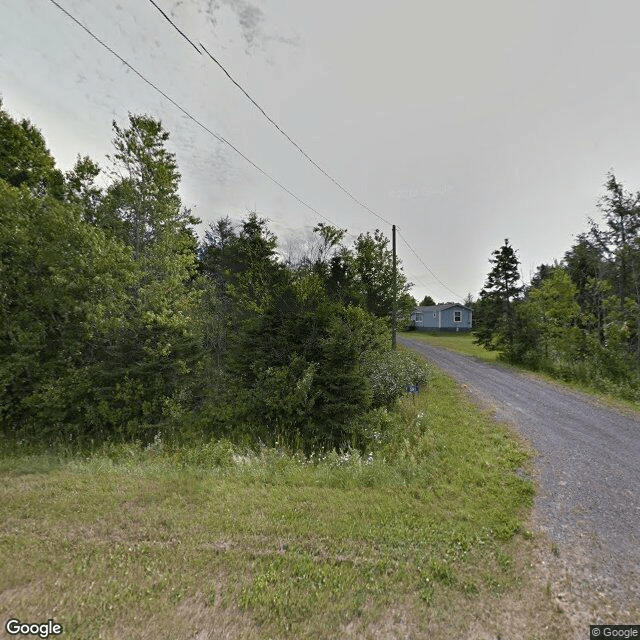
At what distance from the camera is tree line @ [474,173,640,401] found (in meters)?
12.6

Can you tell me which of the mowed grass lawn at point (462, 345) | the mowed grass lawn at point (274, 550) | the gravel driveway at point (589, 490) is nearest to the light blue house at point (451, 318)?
the mowed grass lawn at point (462, 345)

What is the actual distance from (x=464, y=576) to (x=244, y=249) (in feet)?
26.7

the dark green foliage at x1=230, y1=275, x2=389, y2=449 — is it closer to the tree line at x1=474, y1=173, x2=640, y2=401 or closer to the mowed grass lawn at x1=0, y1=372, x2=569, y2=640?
the mowed grass lawn at x1=0, y1=372, x2=569, y2=640

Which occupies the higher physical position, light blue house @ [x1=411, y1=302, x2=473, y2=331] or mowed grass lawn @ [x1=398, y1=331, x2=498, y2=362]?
light blue house @ [x1=411, y1=302, x2=473, y2=331]

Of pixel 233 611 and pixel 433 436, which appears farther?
pixel 433 436

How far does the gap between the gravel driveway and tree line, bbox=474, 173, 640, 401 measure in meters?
4.99

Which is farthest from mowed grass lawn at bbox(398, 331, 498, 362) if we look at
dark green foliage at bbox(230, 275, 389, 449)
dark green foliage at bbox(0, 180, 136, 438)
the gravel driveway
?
dark green foliage at bbox(0, 180, 136, 438)

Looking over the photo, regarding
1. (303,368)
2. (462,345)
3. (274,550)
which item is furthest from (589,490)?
(462,345)

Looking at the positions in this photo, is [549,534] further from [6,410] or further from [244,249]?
[6,410]

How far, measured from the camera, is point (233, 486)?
4.36m

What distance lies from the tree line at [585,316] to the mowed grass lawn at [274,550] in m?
12.0

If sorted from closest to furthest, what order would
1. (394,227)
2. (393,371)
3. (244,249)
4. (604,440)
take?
1. (604,440)
2. (244,249)
3. (393,371)
4. (394,227)

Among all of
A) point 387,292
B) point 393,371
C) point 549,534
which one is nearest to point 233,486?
point 549,534

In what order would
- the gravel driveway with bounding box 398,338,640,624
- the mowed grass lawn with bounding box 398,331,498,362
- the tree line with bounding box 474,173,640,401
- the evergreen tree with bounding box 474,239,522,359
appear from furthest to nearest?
the mowed grass lawn with bounding box 398,331,498,362 < the evergreen tree with bounding box 474,239,522,359 < the tree line with bounding box 474,173,640,401 < the gravel driveway with bounding box 398,338,640,624
